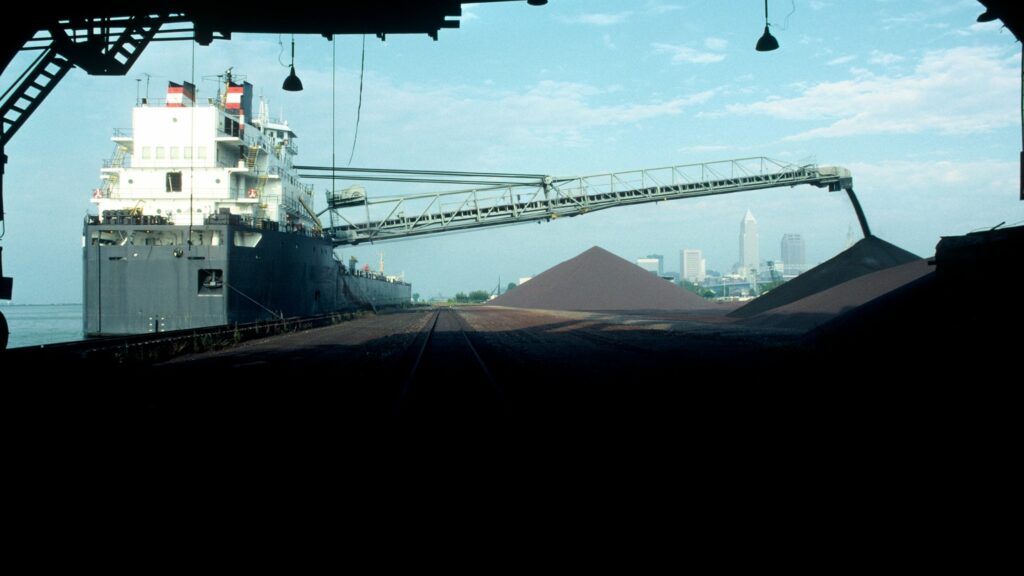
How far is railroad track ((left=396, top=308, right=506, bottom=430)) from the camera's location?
721cm

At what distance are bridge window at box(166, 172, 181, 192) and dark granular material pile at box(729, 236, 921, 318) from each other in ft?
77.1

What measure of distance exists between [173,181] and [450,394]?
78.5 feet

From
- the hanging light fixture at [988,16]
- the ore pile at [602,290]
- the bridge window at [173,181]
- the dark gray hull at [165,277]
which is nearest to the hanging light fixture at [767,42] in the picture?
the hanging light fixture at [988,16]

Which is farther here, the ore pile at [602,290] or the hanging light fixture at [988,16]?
the ore pile at [602,290]

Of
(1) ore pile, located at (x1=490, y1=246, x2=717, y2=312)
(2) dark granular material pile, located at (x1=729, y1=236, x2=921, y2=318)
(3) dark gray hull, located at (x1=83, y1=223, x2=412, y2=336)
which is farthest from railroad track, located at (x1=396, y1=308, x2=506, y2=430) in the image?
(1) ore pile, located at (x1=490, y1=246, x2=717, y2=312)

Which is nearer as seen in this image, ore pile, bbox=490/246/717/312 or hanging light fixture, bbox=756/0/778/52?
hanging light fixture, bbox=756/0/778/52

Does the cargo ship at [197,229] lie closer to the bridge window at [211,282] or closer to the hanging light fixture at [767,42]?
the bridge window at [211,282]

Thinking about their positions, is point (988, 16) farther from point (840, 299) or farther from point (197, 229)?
point (197, 229)

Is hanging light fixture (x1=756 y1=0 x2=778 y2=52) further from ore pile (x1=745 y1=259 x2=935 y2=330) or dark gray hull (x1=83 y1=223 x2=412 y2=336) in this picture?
dark gray hull (x1=83 y1=223 x2=412 y2=336)

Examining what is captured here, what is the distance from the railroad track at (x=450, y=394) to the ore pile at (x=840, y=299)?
36.4 ft

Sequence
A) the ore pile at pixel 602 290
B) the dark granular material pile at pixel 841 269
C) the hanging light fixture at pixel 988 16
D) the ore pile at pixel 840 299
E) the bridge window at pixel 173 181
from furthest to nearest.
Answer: the ore pile at pixel 602 290, the bridge window at pixel 173 181, the dark granular material pile at pixel 841 269, the ore pile at pixel 840 299, the hanging light fixture at pixel 988 16

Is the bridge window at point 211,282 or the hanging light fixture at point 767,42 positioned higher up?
the hanging light fixture at point 767,42

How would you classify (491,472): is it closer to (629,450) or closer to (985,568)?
(629,450)

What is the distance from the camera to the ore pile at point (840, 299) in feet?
66.3
